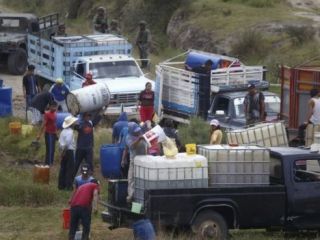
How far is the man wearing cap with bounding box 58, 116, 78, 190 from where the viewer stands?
1798 centimetres

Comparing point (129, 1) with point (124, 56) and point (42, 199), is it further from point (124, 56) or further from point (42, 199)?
point (42, 199)

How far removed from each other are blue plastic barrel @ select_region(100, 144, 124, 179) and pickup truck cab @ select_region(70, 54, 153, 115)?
7173 millimetres

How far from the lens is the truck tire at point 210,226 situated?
45.3ft

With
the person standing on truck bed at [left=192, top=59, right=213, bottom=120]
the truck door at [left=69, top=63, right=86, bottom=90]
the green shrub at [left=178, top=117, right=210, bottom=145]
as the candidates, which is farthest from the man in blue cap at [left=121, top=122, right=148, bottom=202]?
the truck door at [left=69, top=63, right=86, bottom=90]

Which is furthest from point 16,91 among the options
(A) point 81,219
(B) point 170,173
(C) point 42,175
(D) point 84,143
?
(B) point 170,173

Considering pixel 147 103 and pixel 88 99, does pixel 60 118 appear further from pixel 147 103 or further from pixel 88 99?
pixel 147 103

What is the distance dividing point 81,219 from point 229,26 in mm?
24336

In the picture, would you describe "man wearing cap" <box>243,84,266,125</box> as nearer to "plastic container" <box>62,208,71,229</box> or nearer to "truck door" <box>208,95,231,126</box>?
"truck door" <box>208,95,231,126</box>

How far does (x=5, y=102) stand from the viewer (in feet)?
79.8

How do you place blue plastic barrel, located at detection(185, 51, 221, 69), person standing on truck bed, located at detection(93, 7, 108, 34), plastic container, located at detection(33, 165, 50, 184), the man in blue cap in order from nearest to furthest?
the man in blue cap, plastic container, located at detection(33, 165, 50, 184), blue plastic barrel, located at detection(185, 51, 221, 69), person standing on truck bed, located at detection(93, 7, 108, 34)

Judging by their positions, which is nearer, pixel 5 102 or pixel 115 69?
pixel 5 102

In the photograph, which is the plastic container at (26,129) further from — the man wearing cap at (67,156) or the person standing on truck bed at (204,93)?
the man wearing cap at (67,156)

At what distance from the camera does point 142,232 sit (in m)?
12.9

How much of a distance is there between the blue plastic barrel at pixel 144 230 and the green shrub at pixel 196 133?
711 centimetres
